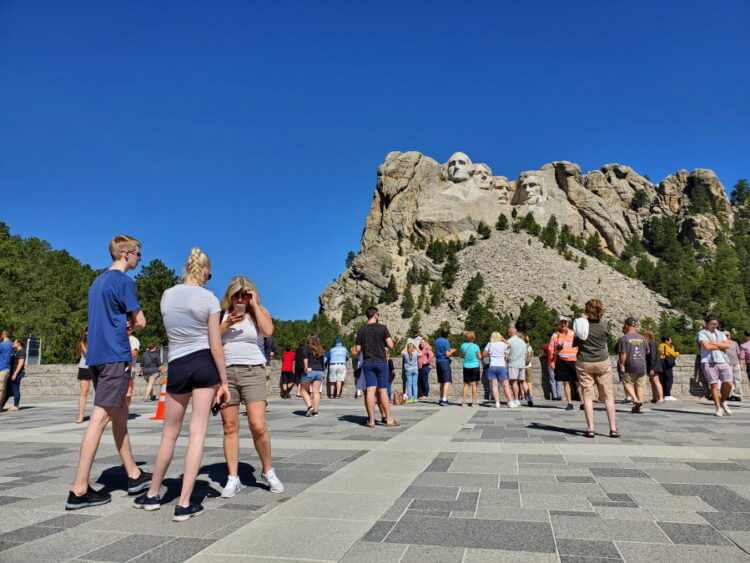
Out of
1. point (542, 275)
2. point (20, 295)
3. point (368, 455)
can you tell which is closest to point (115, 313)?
point (368, 455)

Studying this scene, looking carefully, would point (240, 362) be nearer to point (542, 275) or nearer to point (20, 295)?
point (20, 295)

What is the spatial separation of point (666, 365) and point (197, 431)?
13.0 metres

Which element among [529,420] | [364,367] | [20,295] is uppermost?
[20,295]

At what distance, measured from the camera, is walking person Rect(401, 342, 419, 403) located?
13680mm

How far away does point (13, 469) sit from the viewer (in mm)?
5184

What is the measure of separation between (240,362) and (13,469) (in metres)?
2.70

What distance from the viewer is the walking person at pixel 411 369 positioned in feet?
44.9

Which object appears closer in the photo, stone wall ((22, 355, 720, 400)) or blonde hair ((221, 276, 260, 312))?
blonde hair ((221, 276, 260, 312))

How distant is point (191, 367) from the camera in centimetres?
370

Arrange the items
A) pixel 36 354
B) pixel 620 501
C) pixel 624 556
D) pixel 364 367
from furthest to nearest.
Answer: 1. pixel 36 354
2. pixel 364 367
3. pixel 620 501
4. pixel 624 556

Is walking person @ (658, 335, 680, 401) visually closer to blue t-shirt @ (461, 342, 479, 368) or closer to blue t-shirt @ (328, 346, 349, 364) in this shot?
blue t-shirt @ (461, 342, 479, 368)

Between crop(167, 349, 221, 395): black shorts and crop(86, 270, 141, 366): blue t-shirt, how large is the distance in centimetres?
63

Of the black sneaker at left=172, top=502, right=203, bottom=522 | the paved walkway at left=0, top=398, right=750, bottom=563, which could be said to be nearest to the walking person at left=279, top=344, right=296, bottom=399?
the paved walkway at left=0, top=398, right=750, bottom=563

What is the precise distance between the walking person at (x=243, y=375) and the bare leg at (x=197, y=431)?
1.42 feet
